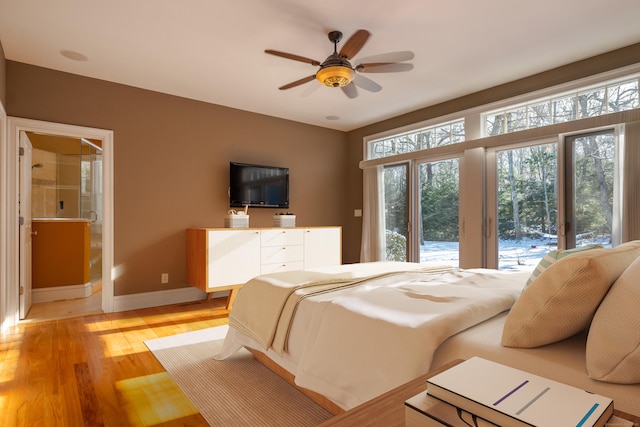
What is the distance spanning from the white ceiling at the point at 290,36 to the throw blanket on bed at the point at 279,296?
1.89 m

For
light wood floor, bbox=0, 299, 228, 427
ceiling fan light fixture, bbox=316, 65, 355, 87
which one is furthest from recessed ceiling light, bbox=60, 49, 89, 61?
light wood floor, bbox=0, 299, 228, 427

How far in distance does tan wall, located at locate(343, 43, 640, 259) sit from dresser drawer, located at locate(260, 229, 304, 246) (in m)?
1.47

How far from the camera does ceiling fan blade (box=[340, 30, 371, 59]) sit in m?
2.34

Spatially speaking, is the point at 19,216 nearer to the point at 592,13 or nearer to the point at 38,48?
the point at 38,48

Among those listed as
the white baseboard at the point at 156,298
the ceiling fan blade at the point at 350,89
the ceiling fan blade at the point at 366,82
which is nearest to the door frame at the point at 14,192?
the white baseboard at the point at 156,298

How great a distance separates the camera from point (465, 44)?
120 inches

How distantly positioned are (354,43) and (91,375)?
280cm

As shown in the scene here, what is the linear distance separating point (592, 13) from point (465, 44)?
873 mm

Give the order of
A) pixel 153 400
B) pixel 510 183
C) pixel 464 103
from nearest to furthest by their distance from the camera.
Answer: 1. pixel 153 400
2. pixel 510 183
3. pixel 464 103

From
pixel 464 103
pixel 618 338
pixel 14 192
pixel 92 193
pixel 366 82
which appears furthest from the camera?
pixel 92 193

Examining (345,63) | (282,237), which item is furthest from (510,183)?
(282,237)

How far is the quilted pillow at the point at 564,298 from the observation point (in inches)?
40.0

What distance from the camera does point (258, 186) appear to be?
16.0ft

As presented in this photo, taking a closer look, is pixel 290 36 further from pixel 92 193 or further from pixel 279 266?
pixel 92 193
